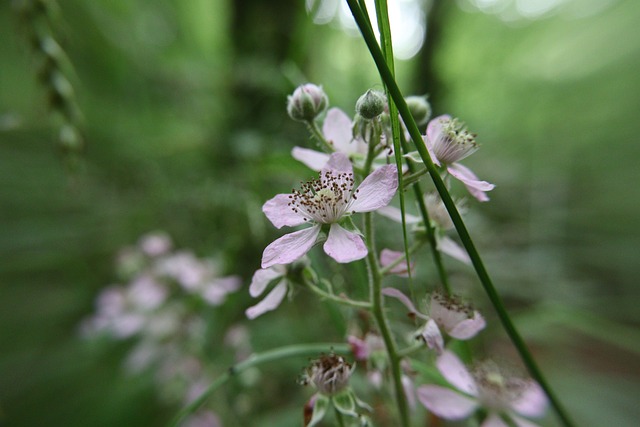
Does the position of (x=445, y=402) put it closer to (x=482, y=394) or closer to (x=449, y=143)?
(x=482, y=394)

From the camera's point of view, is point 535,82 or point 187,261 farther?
point 535,82

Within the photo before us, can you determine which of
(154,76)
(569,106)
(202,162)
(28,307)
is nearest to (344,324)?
(202,162)

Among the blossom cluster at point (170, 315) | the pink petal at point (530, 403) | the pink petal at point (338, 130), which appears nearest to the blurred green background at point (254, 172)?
the blossom cluster at point (170, 315)

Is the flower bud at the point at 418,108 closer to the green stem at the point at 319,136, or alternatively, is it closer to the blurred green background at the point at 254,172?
the green stem at the point at 319,136

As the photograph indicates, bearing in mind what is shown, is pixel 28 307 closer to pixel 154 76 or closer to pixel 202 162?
pixel 202 162

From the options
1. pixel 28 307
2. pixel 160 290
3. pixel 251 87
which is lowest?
pixel 160 290

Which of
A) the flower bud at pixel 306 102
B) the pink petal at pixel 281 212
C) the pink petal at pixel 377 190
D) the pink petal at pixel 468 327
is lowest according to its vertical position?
the pink petal at pixel 468 327

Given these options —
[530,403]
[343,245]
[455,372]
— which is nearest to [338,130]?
[343,245]
